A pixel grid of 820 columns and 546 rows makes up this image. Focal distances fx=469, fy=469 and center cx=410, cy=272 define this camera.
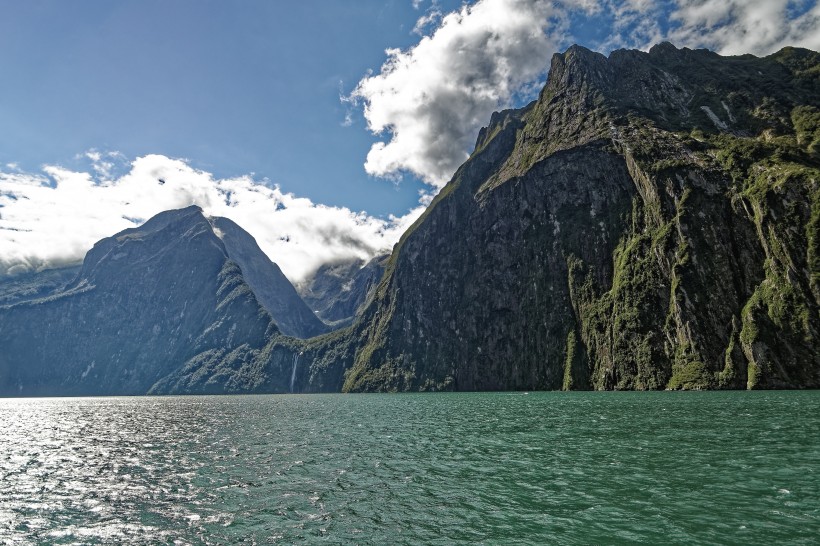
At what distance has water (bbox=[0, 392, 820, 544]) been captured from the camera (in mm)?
24391

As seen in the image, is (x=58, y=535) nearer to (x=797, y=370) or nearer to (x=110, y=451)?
(x=110, y=451)

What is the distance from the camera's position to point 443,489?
33.5 meters

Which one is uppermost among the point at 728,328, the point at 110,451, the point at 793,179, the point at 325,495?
the point at 793,179

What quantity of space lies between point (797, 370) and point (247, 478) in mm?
195268

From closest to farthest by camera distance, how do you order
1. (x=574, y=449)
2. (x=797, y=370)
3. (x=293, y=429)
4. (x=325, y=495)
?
(x=325, y=495)
(x=574, y=449)
(x=293, y=429)
(x=797, y=370)

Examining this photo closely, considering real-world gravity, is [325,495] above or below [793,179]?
below

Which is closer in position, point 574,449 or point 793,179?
point 574,449

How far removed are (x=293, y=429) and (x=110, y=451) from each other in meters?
27.7

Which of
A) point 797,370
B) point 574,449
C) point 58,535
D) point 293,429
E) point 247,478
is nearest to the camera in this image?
point 58,535

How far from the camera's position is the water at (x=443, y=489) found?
24.4 meters

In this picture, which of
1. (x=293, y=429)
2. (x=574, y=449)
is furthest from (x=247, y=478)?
(x=293, y=429)

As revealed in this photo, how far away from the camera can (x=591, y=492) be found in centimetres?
3033

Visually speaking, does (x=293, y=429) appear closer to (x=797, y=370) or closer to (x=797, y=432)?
(x=797, y=432)

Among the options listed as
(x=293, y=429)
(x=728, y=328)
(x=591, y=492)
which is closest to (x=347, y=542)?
(x=591, y=492)
